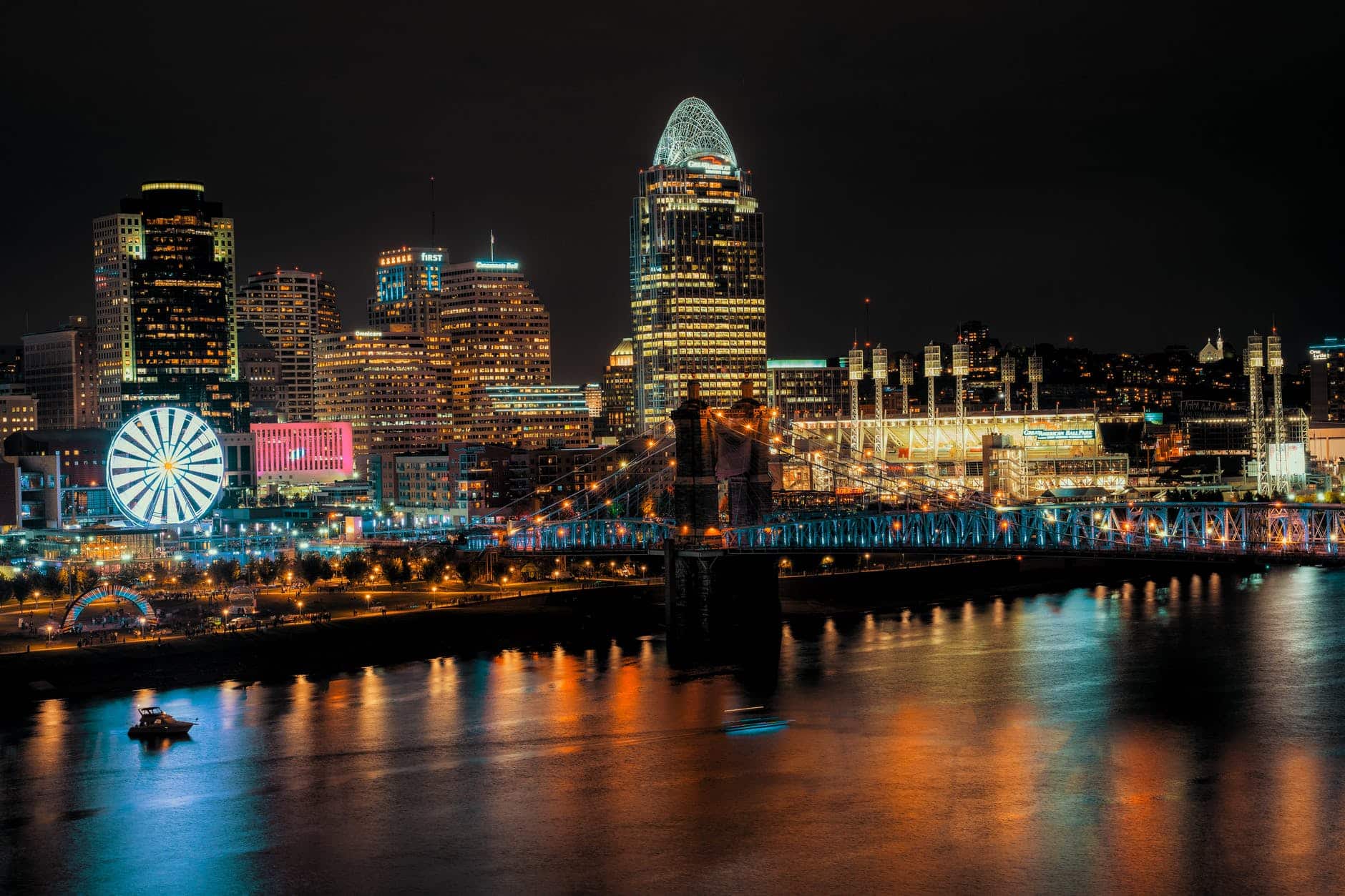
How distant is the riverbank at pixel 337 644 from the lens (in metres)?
55.6

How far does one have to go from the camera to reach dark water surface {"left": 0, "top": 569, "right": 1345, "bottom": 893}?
3494cm

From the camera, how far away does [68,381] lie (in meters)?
190

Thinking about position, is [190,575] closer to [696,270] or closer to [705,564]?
[705,564]

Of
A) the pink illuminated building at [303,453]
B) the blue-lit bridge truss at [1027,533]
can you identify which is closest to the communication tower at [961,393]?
the blue-lit bridge truss at [1027,533]

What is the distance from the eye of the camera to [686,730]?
1871 inches

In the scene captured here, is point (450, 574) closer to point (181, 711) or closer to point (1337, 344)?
point (181, 711)

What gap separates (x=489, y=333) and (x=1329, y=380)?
88.2 meters

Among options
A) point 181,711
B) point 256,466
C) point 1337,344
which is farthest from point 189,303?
point 181,711

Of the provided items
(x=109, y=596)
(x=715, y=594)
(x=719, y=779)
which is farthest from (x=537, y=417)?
(x=719, y=779)

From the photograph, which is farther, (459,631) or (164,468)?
(164,468)

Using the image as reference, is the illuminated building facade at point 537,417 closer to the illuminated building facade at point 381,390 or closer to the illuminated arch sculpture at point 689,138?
the illuminated building facade at point 381,390

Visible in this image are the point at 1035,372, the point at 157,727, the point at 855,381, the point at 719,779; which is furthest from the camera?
the point at 855,381

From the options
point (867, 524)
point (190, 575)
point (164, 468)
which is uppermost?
point (164, 468)

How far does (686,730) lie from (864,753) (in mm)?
5788
